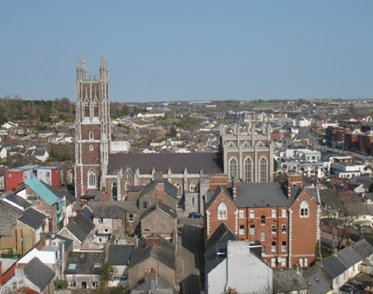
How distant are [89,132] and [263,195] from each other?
943 inches

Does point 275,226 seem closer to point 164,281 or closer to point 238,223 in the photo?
point 238,223

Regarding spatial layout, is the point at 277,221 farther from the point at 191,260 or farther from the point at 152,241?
the point at 152,241

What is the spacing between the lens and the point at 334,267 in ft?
111

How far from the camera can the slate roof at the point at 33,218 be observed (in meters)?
39.0

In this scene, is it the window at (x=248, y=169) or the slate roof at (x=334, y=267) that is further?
the window at (x=248, y=169)

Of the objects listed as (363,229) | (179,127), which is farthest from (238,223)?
(179,127)

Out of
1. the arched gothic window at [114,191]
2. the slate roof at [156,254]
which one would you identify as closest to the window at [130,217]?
the slate roof at [156,254]

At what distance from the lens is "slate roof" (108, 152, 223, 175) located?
55438 millimetres

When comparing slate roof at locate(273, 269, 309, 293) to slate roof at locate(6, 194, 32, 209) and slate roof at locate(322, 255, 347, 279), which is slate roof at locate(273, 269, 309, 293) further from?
slate roof at locate(6, 194, 32, 209)

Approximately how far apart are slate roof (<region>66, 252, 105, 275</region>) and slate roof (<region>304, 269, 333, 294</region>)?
12.0 meters

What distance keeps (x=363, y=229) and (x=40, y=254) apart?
1205 inches

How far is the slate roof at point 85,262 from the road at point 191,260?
488 centimetres

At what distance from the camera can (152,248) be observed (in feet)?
104

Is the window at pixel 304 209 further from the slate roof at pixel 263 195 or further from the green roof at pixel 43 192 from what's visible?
the green roof at pixel 43 192
